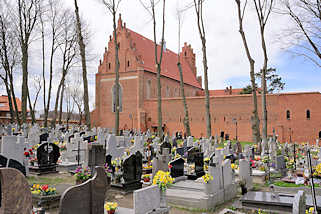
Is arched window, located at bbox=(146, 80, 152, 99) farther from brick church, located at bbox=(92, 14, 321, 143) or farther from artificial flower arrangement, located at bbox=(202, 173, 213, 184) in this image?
artificial flower arrangement, located at bbox=(202, 173, 213, 184)

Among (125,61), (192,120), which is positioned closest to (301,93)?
(192,120)

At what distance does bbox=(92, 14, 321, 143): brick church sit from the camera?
83.3ft

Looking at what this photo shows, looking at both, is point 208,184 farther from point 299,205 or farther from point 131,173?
point 299,205

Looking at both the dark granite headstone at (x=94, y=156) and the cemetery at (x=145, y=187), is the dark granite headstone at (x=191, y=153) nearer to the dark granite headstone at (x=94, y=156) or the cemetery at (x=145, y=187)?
the cemetery at (x=145, y=187)

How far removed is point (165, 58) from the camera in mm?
43594

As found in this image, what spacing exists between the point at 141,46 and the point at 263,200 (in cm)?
3418

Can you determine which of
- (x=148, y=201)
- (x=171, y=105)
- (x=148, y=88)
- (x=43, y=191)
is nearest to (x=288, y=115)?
(x=171, y=105)

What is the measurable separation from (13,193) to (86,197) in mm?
1038

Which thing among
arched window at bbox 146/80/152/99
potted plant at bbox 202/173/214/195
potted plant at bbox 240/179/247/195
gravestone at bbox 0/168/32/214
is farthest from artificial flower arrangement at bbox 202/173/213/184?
arched window at bbox 146/80/152/99

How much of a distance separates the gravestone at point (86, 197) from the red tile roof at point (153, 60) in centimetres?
3147

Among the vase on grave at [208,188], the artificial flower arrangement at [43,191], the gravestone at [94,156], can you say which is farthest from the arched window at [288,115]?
the artificial flower arrangement at [43,191]

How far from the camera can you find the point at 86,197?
368 centimetres

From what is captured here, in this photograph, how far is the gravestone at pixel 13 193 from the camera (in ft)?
9.29

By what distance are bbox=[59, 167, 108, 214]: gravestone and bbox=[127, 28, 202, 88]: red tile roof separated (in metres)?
31.5
